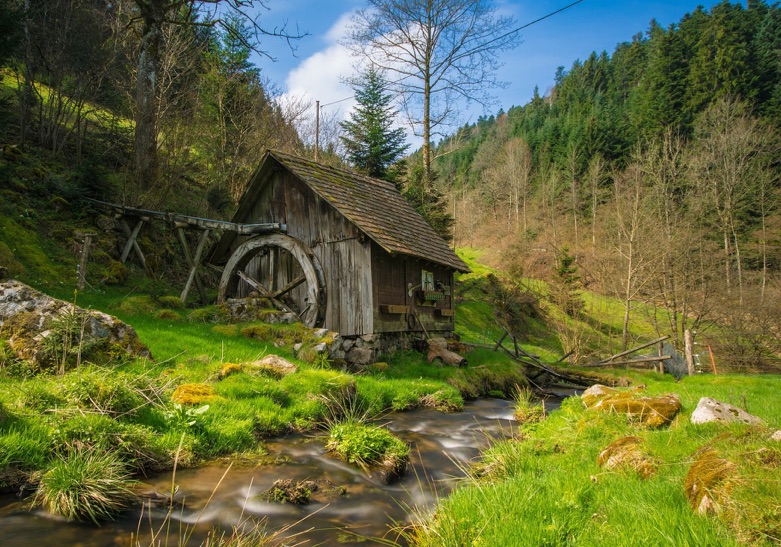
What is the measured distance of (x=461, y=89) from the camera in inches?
912

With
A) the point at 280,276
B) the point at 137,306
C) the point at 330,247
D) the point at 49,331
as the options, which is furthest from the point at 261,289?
the point at 49,331

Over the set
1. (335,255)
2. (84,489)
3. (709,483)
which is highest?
(335,255)

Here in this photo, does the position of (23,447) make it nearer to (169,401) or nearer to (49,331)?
(169,401)

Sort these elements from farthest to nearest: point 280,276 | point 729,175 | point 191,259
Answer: point 729,175
point 280,276
point 191,259

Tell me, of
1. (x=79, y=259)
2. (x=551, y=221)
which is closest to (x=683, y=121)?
(x=551, y=221)

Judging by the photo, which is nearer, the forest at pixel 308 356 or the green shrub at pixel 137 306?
the forest at pixel 308 356

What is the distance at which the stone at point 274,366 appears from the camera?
24.9 feet

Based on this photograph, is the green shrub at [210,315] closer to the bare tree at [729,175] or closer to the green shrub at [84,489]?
the green shrub at [84,489]

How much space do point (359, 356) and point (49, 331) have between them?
6.83 m

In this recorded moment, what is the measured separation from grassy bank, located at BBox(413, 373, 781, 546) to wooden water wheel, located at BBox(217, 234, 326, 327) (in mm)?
7857

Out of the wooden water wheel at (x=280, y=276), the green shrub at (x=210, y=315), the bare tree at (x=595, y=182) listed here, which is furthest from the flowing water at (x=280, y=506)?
the bare tree at (x=595, y=182)

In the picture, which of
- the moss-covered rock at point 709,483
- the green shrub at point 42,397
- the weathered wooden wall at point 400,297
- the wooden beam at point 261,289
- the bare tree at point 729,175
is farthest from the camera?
the bare tree at point 729,175

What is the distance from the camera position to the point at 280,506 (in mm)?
4086

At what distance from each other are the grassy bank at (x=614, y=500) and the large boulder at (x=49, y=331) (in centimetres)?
507
